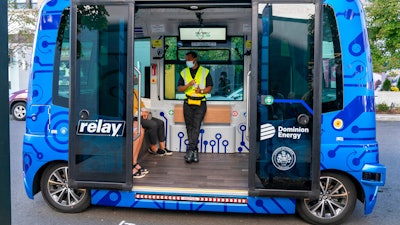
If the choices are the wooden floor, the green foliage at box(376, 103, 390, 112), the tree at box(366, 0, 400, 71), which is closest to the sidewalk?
the green foliage at box(376, 103, 390, 112)

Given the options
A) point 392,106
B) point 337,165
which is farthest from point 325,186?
point 392,106

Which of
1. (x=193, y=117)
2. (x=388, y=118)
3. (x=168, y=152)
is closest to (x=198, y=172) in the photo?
(x=193, y=117)

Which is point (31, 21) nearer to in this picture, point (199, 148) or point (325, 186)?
point (199, 148)

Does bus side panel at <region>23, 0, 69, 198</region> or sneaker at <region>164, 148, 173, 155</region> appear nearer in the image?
bus side panel at <region>23, 0, 69, 198</region>

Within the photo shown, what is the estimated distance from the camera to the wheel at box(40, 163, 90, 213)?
484cm

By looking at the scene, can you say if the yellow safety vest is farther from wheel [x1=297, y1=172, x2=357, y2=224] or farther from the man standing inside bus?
wheel [x1=297, y1=172, x2=357, y2=224]

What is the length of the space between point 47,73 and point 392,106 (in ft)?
55.5

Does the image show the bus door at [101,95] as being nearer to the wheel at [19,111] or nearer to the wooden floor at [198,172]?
the wooden floor at [198,172]

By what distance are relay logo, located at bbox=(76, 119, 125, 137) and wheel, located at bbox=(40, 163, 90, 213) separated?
0.61 metres

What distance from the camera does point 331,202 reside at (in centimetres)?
451

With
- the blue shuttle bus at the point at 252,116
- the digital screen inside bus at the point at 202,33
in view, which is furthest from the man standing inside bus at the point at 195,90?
the blue shuttle bus at the point at 252,116

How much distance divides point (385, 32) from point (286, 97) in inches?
528

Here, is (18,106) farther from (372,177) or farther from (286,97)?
(372,177)

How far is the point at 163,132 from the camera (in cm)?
678
